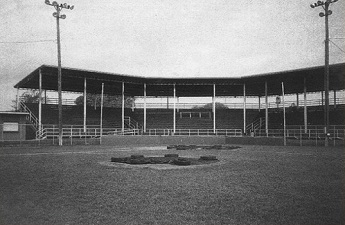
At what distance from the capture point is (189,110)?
48.1 meters

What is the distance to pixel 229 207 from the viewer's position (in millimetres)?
6391

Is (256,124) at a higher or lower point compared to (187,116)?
lower

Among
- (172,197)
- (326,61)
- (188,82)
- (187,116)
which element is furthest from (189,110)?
(172,197)

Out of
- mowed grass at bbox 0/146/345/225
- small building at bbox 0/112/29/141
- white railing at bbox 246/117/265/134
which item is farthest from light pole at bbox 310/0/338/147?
small building at bbox 0/112/29/141

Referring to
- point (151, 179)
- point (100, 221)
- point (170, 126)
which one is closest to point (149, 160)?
point (151, 179)

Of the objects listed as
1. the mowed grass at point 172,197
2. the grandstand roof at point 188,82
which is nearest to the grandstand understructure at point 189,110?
the grandstand roof at point 188,82

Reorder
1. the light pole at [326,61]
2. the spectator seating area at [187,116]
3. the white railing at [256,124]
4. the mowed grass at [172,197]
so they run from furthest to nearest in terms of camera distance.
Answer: the white railing at [256,124], the spectator seating area at [187,116], the light pole at [326,61], the mowed grass at [172,197]

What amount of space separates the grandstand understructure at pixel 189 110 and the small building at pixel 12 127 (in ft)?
4.78

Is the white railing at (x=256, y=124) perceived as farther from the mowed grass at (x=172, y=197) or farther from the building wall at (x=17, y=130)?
the mowed grass at (x=172, y=197)

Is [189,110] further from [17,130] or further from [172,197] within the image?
[172,197]

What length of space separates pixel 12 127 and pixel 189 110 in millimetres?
24073

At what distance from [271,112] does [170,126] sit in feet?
45.9

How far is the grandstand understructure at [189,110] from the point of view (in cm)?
3566

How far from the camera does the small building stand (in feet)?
101
